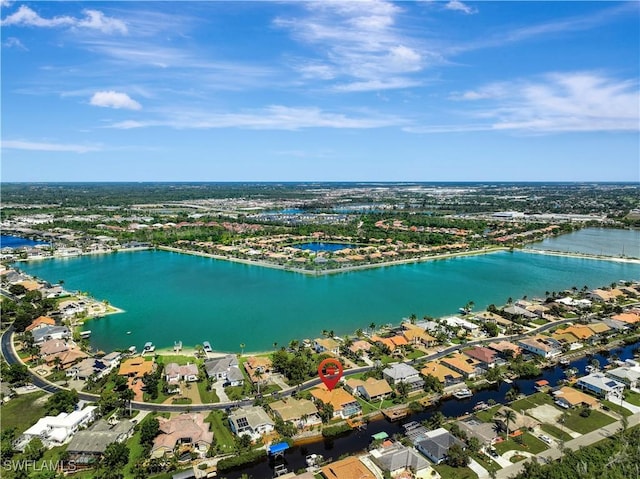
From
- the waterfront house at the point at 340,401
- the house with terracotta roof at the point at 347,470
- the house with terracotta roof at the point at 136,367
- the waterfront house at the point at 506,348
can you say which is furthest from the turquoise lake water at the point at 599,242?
the house with terracotta roof at the point at 136,367

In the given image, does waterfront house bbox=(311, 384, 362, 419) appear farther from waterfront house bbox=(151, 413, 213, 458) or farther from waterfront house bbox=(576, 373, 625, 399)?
waterfront house bbox=(576, 373, 625, 399)

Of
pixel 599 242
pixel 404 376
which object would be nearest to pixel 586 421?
pixel 404 376

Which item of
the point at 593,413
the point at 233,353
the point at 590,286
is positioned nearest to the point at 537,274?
the point at 590,286

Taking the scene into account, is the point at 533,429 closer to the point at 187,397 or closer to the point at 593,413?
the point at 593,413

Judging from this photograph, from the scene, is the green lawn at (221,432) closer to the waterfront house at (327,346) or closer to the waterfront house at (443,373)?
the waterfront house at (327,346)

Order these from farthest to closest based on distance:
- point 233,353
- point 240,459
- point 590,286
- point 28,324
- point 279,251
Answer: point 279,251, point 590,286, point 28,324, point 233,353, point 240,459

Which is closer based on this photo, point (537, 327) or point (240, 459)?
point (240, 459)
